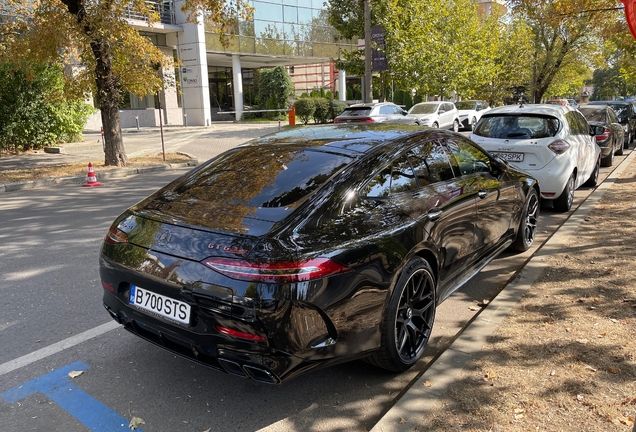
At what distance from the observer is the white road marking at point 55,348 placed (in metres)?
3.56

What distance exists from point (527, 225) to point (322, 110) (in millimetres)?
24053

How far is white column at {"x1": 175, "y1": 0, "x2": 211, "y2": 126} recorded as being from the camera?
29.0 metres

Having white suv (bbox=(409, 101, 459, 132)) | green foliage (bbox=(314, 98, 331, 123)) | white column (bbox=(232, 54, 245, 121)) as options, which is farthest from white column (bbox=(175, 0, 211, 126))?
white suv (bbox=(409, 101, 459, 132))

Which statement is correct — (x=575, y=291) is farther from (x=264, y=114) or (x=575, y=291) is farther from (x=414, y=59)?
(x=264, y=114)

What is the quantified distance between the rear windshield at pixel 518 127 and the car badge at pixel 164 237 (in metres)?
6.36

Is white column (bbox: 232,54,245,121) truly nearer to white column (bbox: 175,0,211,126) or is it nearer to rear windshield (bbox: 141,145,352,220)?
white column (bbox: 175,0,211,126)

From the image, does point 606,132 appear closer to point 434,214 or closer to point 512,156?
point 512,156

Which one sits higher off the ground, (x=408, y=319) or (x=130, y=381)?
(x=408, y=319)

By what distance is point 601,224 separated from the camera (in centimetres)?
680

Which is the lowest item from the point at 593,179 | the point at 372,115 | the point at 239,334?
the point at 593,179

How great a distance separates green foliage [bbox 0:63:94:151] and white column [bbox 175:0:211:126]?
10.9 meters

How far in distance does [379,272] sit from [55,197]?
30.6 feet

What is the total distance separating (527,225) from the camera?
5875 mm

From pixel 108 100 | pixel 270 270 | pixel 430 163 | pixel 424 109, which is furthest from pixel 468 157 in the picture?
pixel 424 109
